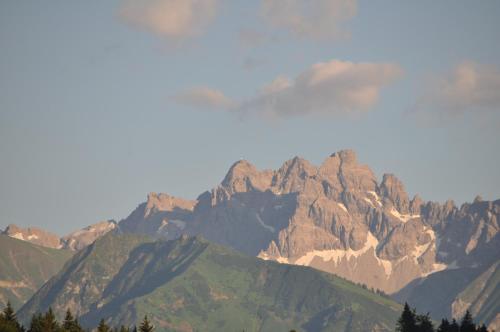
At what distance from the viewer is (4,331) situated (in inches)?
7495

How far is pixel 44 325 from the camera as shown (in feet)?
632

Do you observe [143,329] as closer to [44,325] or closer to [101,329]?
[101,329]

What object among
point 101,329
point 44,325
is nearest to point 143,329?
point 101,329

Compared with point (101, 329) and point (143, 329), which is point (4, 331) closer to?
point (101, 329)

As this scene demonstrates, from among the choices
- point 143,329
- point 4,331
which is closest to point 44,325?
point 4,331

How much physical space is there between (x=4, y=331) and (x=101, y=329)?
17.7m

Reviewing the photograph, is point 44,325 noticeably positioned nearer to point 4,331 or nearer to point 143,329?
point 4,331

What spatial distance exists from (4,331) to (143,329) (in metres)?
30.2

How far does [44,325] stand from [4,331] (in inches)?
272

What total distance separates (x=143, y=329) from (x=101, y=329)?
1480 centimetres

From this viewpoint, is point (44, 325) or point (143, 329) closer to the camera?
point (143, 329)

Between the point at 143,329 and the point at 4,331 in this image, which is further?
the point at 4,331
